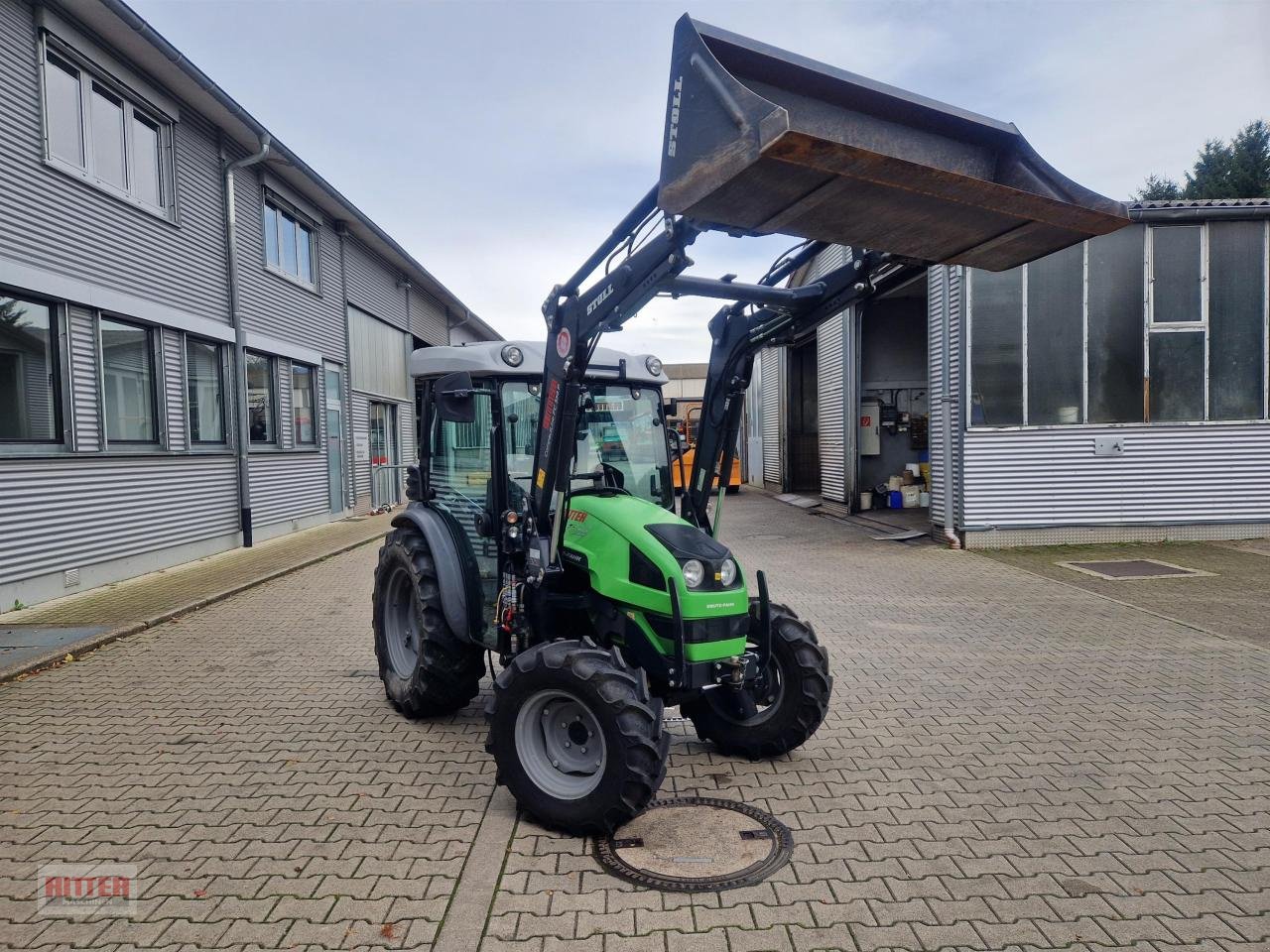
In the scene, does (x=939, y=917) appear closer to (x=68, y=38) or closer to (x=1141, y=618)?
(x=1141, y=618)

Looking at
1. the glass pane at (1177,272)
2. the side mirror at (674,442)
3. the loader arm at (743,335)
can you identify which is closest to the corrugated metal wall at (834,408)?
the glass pane at (1177,272)

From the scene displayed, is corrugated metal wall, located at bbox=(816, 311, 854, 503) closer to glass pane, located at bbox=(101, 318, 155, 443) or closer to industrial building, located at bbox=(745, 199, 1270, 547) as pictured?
industrial building, located at bbox=(745, 199, 1270, 547)

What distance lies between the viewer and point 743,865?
3.32m

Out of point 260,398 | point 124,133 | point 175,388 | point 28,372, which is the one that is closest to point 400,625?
point 28,372

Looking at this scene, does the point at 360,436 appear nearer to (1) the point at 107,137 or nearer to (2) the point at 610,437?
(1) the point at 107,137

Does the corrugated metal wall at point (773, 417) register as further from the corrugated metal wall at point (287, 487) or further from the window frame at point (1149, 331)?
the corrugated metal wall at point (287, 487)

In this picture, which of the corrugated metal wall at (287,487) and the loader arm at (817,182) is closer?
the loader arm at (817,182)

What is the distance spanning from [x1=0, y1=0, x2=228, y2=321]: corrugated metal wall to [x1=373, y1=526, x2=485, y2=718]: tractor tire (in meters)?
6.00

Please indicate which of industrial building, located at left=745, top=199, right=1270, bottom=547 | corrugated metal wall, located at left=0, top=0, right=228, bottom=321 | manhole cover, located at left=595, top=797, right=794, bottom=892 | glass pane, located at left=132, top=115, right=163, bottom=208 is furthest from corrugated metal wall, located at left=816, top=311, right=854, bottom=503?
manhole cover, located at left=595, top=797, right=794, bottom=892

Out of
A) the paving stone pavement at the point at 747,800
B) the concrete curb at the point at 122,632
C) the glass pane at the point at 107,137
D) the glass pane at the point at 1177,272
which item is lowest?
the paving stone pavement at the point at 747,800

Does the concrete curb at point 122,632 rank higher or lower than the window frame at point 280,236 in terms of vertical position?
lower

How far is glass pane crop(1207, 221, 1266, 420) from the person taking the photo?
1170 cm

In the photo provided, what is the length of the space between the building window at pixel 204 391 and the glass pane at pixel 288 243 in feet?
11.5

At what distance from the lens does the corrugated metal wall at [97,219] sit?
8.33 metres
